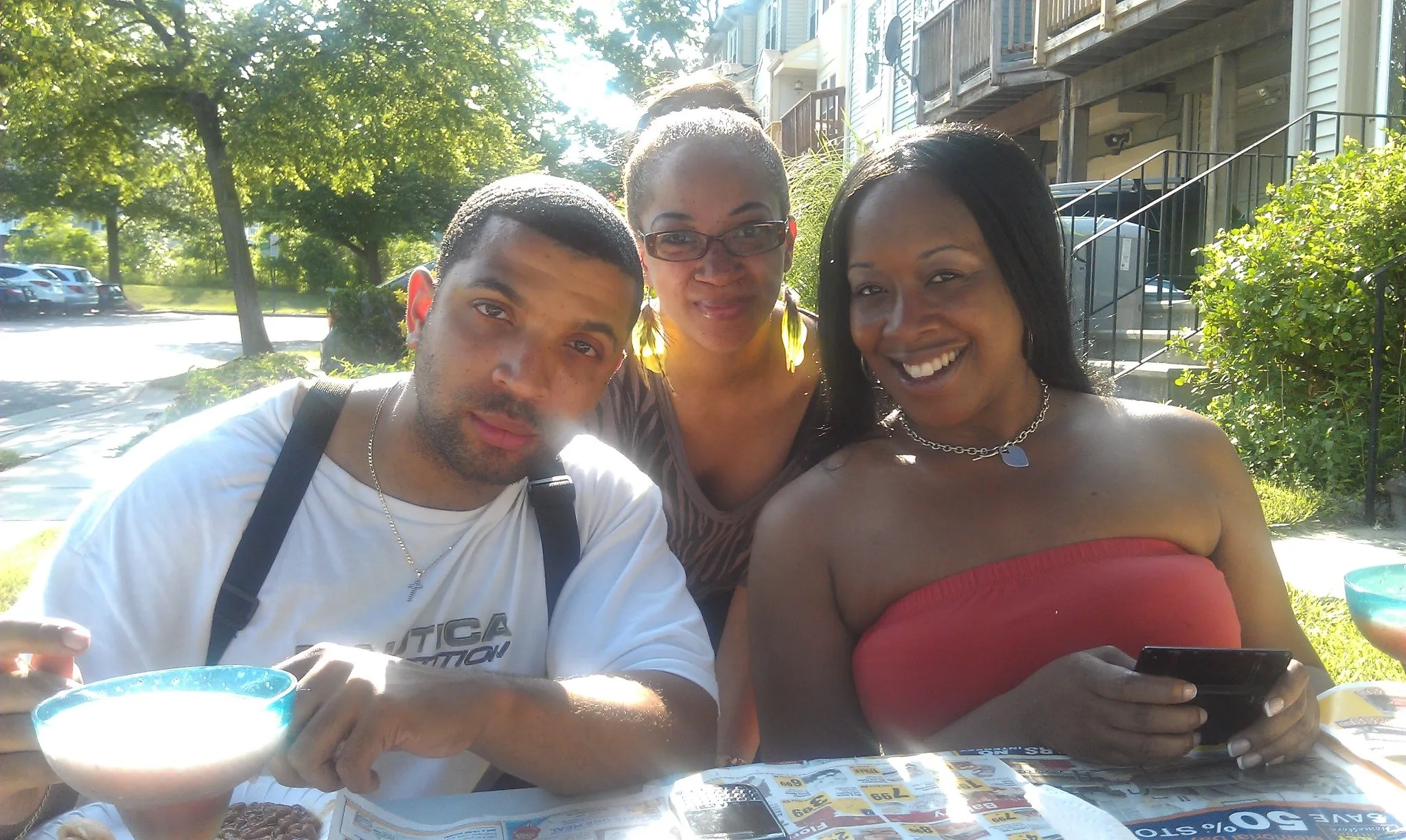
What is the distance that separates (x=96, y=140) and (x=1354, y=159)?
54.0ft

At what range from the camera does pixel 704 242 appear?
2.76 metres

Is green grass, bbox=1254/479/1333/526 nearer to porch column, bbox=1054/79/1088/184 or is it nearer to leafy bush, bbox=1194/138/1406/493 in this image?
leafy bush, bbox=1194/138/1406/493

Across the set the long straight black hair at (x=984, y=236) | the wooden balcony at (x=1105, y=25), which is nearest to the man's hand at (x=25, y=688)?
the long straight black hair at (x=984, y=236)

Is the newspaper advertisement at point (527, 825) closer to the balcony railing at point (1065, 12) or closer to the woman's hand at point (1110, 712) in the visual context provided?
the woman's hand at point (1110, 712)

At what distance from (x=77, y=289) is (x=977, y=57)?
33.7m

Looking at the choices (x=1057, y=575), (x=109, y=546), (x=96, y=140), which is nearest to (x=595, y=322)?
(x=109, y=546)

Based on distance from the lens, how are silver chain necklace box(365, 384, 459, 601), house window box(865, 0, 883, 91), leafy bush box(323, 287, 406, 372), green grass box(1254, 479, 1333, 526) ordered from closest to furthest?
silver chain necklace box(365, 384, 459, 601) < green grass box(1254, 479, 1333, 526) < leafy bush box(323, 287, 406, 372) < house window box(865, 0, 883, 91)

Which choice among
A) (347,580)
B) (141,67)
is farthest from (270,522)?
(141,67)

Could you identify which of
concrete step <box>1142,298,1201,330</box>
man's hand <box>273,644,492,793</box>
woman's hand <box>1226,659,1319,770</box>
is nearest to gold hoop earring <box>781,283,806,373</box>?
woman's hand <box>1226,659,1319,770</box>

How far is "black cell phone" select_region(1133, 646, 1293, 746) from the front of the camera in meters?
1.55

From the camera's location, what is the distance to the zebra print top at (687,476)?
9.57ft

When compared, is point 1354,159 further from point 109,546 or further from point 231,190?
point 231,190

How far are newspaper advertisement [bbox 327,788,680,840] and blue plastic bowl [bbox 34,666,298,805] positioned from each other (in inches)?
10.4

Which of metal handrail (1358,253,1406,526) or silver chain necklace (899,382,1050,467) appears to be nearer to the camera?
silver chain necklace (899,382,1050,467)
